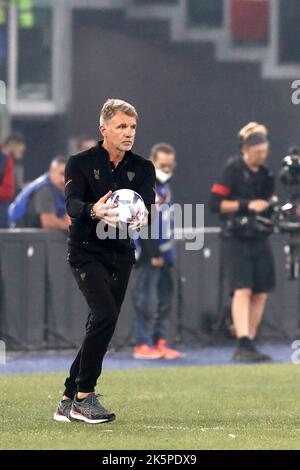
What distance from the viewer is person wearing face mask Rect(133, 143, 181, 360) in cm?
1495

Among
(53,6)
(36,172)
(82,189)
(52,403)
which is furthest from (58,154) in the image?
(82,189)

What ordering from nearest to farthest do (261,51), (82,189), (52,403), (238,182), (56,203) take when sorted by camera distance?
(82,189) < (52,403) < (238,182) < (56,203) < (261,51)

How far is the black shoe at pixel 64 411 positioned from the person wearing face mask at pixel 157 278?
5.10 m

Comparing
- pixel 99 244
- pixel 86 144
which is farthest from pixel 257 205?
pixel 99 244

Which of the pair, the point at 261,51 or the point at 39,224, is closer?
the point at 39,224

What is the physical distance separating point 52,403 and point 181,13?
6.78 m

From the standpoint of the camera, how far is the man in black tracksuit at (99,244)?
372 inches

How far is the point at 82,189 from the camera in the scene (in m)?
9.48

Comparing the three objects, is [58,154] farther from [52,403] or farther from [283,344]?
[52,403]

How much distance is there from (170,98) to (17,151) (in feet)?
5.69

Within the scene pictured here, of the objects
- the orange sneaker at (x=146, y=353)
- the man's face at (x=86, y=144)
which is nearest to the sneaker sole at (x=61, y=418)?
the orange sneaker at (x=146, y=353)

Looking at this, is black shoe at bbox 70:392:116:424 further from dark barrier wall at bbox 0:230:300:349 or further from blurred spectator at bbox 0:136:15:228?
blurred spectator at bbox 0:136:15:228

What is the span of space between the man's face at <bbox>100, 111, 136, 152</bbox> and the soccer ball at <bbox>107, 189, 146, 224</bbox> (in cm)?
31

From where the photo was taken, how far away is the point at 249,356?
14367 millimetres
